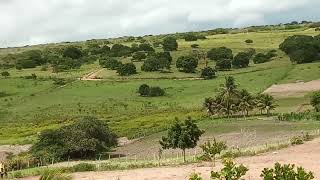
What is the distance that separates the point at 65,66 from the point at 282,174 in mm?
135745

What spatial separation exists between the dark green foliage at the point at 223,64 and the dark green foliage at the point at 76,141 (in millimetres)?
66485

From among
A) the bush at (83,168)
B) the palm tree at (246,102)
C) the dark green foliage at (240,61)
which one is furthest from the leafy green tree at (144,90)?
the bush at (83,168)

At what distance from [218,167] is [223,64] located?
93087 millimetres

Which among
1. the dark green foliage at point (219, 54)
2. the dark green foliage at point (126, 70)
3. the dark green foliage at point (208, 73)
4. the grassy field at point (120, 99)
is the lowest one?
the grassy field at point (120, 99)

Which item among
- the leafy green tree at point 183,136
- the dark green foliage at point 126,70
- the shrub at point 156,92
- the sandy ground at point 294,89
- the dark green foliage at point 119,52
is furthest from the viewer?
the dark green foliage at point 119,52

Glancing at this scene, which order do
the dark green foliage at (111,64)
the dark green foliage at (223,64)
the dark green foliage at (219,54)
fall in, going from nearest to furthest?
1. the dark green foliage at (223,64)
2. the dark green foliage at (111,64)
3. the dark green foliage at (219,54)

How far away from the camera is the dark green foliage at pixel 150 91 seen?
114 meters

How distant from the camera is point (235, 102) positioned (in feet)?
312

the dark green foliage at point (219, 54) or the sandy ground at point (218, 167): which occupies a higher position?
the dark green foliage at point (219, 54)

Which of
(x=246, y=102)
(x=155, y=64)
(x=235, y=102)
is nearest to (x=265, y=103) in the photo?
(x=246, y=102)

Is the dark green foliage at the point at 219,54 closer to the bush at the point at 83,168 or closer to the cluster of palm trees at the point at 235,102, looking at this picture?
the cluster of palm trees at the point at 235,102

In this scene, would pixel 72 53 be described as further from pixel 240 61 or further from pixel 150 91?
pixel 150 91

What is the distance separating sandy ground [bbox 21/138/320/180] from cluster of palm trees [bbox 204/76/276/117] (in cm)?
3879

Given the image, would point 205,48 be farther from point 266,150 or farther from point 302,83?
point 266,150
